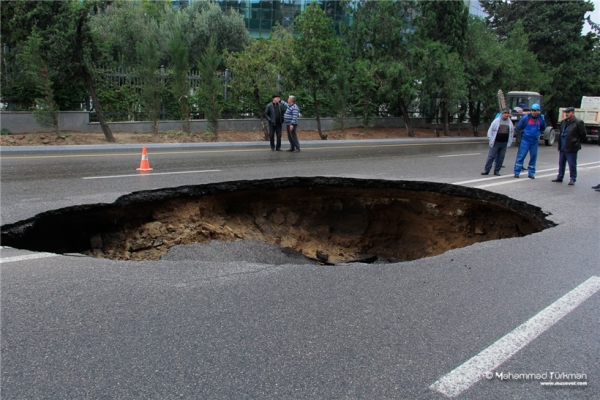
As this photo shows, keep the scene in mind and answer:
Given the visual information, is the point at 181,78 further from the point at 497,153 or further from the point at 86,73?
the point at 497,153

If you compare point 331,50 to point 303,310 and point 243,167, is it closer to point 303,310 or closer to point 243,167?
point 243,167

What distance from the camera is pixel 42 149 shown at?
13516mm

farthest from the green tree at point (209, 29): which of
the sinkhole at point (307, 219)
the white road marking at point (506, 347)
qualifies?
the white road marking at point (506, 347)

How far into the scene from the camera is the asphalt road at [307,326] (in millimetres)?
2614

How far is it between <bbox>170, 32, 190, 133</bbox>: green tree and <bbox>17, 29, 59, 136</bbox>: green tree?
15.4 feet

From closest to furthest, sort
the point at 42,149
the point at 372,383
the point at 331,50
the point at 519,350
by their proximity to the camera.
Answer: the point at 372,383 → the point at 519,350 → the point at 42,149 → the point at 331,50

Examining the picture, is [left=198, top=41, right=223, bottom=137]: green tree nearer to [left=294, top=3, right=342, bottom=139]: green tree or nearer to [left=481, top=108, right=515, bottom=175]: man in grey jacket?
[left=294, top=3, right=342, bottom=139]: green tree

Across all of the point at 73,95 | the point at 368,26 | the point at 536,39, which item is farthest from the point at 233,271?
the point at 536,39

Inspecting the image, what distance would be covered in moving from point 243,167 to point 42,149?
683 cm

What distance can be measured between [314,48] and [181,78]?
561cm

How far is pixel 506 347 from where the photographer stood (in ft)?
10.0

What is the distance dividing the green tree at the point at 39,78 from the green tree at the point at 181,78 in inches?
185

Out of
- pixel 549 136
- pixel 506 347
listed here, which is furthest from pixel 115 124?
pixel 549 136

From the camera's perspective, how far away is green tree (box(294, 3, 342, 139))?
19453mm
